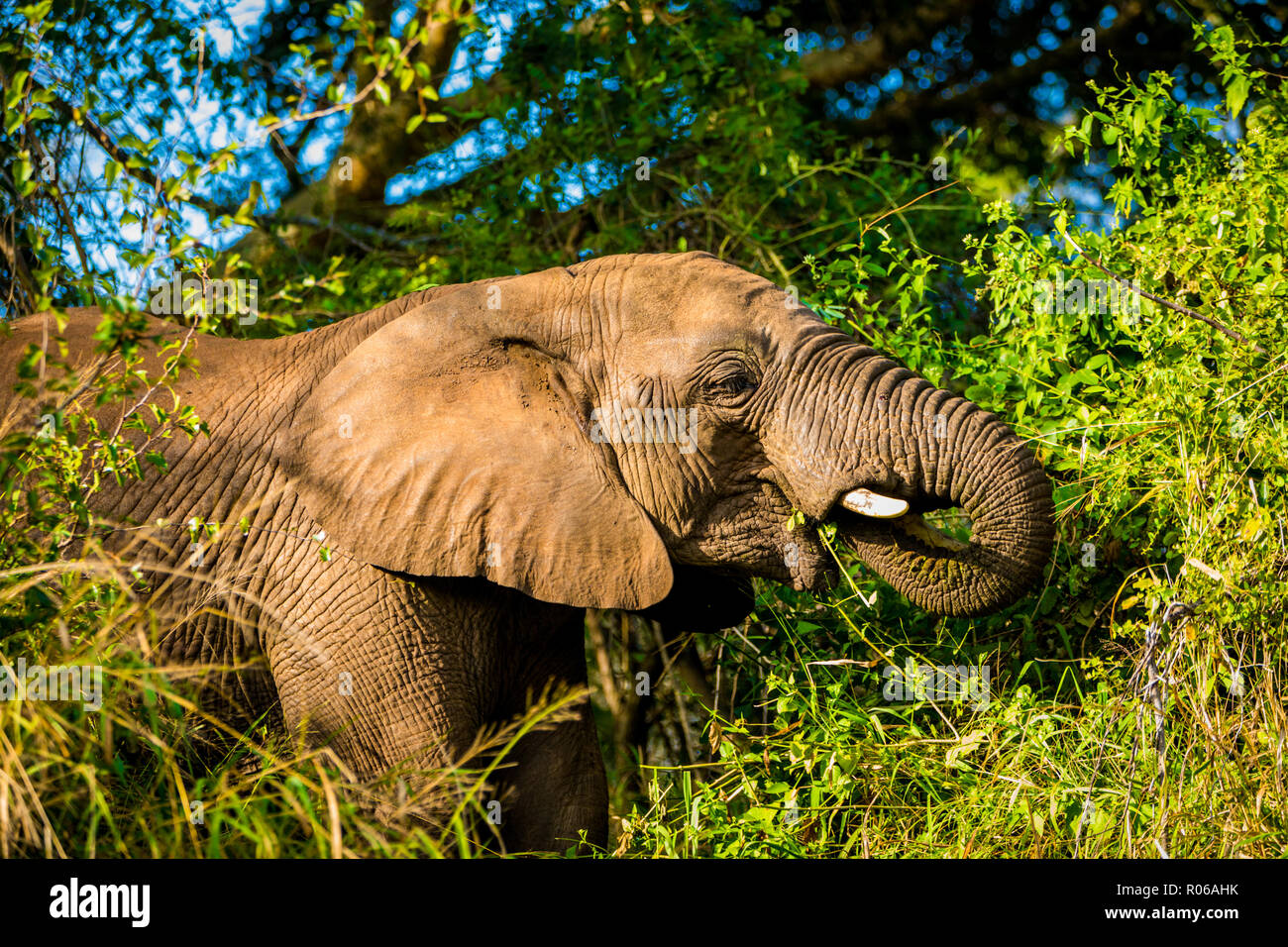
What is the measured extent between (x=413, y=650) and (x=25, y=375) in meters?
1.71

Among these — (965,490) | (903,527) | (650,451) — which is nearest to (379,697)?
(650,451)

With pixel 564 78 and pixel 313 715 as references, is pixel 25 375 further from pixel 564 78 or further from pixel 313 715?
pixel 564 78

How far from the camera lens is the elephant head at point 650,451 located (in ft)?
15.5

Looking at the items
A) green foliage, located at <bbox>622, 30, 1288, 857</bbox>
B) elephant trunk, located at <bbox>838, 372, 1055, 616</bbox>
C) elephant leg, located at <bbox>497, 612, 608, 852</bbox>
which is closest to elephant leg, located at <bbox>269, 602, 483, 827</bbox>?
elephant leg, located at <bbox>497, 612, 608, 852</bbox>

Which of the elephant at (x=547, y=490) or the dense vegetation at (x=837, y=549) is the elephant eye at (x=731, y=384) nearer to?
the elephant at (x=547, y=490)

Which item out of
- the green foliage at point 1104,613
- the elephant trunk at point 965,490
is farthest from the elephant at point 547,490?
the green foliage at point 1104,613

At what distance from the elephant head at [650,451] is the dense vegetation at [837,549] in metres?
0.51

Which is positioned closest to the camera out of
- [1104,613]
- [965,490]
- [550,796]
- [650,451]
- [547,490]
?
[965,490]

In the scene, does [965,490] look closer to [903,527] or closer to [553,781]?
[903,527]

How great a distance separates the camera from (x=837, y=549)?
528 cm

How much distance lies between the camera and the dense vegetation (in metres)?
4.13

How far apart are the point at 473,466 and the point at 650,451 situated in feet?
2.09

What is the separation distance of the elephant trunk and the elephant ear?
0.88 metres

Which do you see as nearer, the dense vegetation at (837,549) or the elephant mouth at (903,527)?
the dense vegetation at (837,549)
